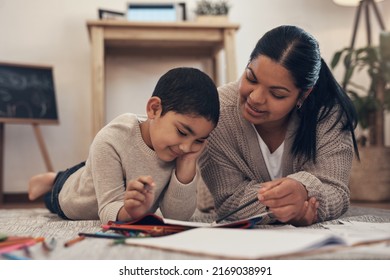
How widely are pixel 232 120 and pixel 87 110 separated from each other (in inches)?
51.8

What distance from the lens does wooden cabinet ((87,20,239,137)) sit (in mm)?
1996

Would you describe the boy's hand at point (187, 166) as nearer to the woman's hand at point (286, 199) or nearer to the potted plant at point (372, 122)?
the woman's hand at point (286, 199)

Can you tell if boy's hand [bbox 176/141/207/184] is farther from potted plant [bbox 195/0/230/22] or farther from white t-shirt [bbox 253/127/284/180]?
potted plant [bbox 195/0/230/22]

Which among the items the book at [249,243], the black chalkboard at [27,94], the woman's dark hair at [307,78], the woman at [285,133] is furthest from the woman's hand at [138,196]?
the black chalkboard at [27,94]

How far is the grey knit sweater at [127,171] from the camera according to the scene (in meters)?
1.00

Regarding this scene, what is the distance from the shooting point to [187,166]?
1011mm

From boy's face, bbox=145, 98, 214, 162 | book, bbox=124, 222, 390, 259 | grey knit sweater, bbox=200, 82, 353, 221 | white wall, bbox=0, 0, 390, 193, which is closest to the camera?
book, bbox=124, 222, 390, 259

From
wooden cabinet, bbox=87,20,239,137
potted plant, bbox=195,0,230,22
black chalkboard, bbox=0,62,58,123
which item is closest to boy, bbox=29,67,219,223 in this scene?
wooden cabinet, bbox=87,20,239,137

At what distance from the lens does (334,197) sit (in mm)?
1056

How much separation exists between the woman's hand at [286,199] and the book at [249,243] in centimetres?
14

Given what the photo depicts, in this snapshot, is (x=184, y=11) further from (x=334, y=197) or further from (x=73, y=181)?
(x=334, y=197)

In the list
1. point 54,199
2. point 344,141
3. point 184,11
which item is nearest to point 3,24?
point 184,11

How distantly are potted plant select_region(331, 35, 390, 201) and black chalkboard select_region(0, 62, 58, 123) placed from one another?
1234mm

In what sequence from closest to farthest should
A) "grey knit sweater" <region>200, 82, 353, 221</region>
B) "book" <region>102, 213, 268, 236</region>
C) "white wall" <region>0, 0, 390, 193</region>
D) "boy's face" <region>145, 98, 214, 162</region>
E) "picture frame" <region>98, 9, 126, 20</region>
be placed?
"book" <region>102, 213, 268, 236</region>
"boy's face" <region>145, 98, 214, 162</region>
"grey knit sweater" <region>200, 82, 353, 221</region>
"picture frame" <region>98, 9, 126, 20</region>
"white wall" <region>0, 0, 390, 193</region>
